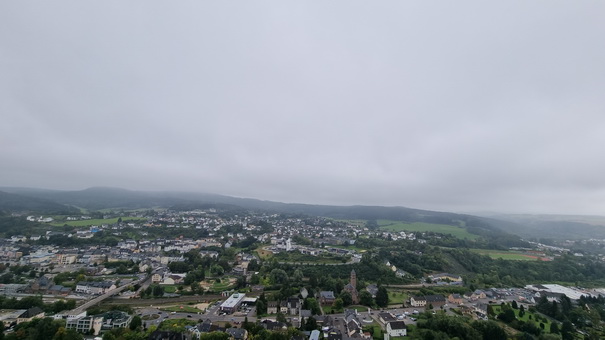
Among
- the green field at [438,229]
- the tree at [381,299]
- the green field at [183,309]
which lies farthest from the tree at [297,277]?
the green field at [438,229]

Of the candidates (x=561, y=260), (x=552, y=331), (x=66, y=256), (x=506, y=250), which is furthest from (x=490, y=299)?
(x=66, y=256)

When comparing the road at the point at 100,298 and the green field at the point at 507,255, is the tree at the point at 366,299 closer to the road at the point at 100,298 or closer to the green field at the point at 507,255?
the road at the point at 100,298

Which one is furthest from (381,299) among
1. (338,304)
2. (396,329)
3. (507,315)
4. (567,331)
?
(567,331)

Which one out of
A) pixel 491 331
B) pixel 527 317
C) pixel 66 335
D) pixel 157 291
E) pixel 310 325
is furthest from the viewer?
pixel 157 291

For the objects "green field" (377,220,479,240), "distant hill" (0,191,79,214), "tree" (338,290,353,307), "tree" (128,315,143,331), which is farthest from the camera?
"distant hill" (0,191,79,214)

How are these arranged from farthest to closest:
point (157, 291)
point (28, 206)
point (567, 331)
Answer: point (28, 206) → point (157, 291) → point (567, 331)

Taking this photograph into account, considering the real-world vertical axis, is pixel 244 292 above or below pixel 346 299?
below

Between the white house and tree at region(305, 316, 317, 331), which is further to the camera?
the white house

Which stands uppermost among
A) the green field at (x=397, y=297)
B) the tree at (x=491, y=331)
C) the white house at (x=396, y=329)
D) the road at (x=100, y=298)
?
the tree at (x=491, y=331)

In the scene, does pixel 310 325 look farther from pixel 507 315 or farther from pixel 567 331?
pixel 567 331

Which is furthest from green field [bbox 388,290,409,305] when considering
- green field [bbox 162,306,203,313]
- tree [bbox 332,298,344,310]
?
green field [bbox 162,306,203,313]

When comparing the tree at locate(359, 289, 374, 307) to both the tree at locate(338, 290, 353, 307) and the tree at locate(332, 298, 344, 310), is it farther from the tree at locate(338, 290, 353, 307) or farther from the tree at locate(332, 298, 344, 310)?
the tree at locate(332, 298, 344, 310)

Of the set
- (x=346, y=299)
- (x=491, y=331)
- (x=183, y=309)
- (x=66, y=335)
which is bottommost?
(x=183, y=309)

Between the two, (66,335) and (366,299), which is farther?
(366,299)
